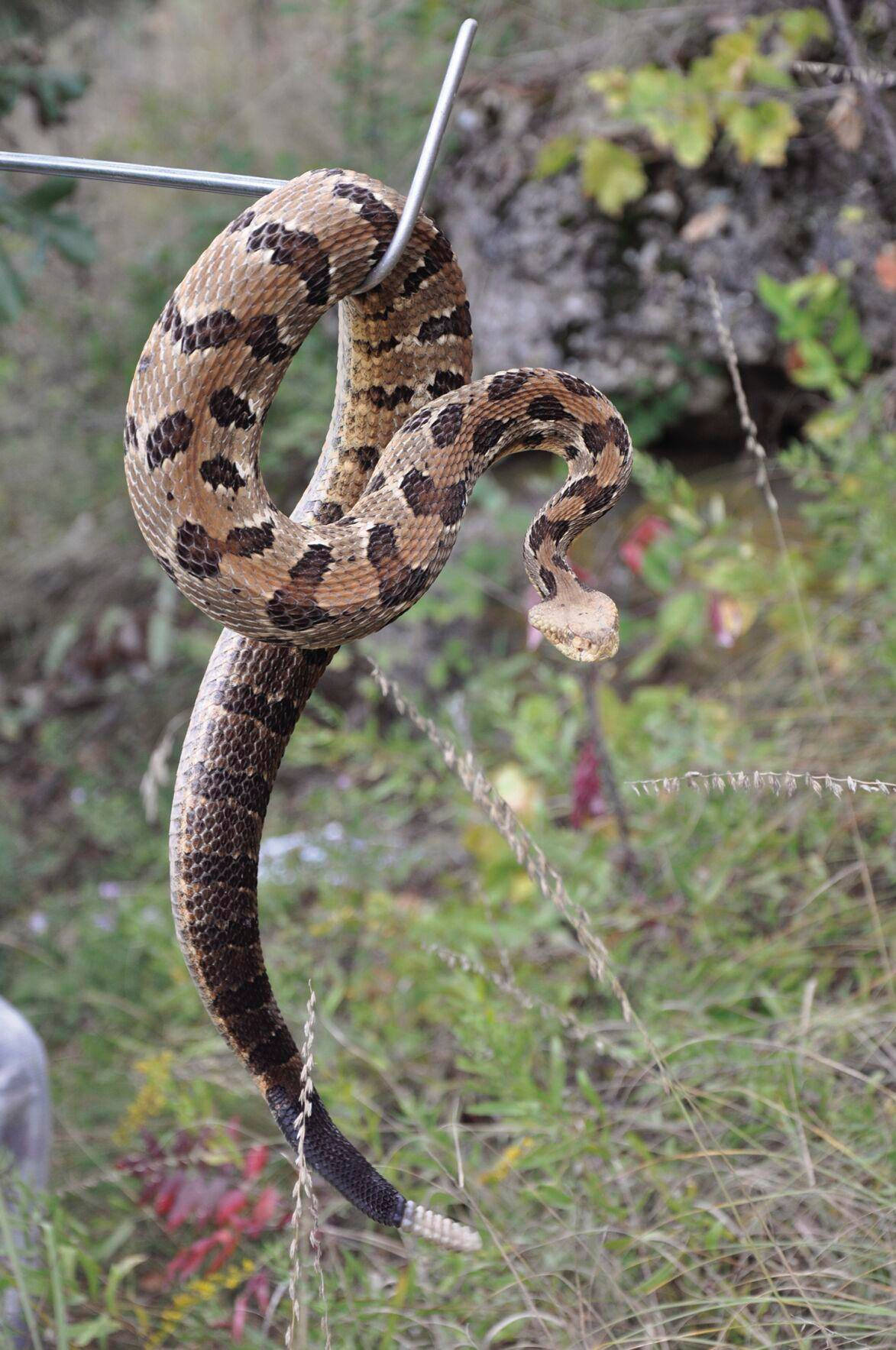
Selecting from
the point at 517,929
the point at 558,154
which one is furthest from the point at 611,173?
the point at 517,929

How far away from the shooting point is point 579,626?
217cm

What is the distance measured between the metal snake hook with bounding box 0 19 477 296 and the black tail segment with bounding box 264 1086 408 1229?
132cm

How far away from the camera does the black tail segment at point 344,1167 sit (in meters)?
1.69

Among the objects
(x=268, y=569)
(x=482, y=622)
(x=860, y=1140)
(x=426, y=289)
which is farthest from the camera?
(x=482, y=622)

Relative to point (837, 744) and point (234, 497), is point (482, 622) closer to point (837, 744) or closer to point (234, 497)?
point (837, 744)

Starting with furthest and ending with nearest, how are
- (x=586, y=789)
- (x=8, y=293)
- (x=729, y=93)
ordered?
(x=729, y=93)
(x=8, y=293)
(x=586, y=789)

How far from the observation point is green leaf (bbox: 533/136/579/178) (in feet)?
19.5

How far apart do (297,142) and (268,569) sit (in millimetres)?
7820

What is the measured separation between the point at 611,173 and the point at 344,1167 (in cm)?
528

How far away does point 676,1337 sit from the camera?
2.06 meters

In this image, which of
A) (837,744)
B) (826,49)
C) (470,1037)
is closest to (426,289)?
(470,1037)

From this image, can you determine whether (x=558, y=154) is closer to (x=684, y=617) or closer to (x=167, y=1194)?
(x=684, y=617)

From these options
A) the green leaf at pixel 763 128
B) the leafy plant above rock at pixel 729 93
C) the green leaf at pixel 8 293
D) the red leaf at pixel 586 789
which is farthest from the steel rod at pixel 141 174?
the green leaf at pixel 763 128

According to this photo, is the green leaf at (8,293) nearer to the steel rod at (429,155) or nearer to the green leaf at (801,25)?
the steel rod at (429,155)
